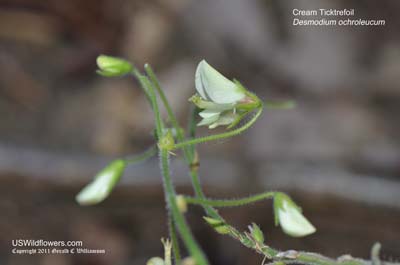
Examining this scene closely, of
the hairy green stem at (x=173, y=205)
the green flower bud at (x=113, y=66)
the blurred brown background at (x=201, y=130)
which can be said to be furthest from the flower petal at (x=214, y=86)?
the blurred brown background at (x=201, y=130)

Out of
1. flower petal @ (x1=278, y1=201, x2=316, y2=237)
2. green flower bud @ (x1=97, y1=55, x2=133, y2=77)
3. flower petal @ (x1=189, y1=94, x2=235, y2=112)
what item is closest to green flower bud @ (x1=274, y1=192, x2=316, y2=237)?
flower petal @ (x1=278, y1=201, x2=316, y2=237)

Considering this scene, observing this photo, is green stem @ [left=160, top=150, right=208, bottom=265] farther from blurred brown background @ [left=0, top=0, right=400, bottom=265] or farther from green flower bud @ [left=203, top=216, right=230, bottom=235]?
blurred brown background @ [left=0, top=0, right=400, bottom=265]

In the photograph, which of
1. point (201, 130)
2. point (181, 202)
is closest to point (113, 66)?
point (181, 202)

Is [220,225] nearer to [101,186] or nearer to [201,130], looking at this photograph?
[101,186]

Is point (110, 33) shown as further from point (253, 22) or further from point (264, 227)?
point (264, 227)

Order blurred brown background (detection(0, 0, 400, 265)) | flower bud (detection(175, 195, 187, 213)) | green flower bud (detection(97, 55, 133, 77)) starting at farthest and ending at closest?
blurred brown background (detection(0, 0, 400, 265)), green flower bud (detection(97, 55, 133, 77)), flower bud (detection(175, 195, 187, 213))
